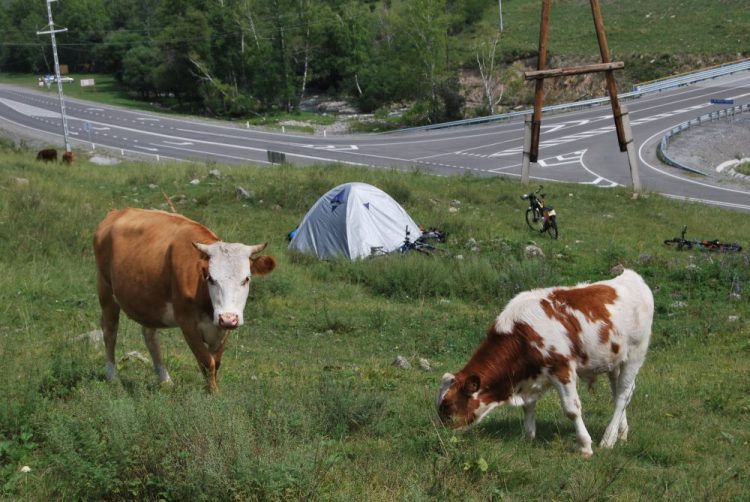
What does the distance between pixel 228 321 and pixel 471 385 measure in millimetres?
2200

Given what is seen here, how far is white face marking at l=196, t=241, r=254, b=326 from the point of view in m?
7.55

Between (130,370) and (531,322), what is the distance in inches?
181

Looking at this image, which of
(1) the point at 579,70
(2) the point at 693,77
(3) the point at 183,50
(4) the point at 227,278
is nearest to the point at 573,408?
(4) the point at 227,278

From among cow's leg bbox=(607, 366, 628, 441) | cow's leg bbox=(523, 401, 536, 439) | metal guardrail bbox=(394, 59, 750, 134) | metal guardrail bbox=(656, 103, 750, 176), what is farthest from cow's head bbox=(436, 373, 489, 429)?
metal guardrail bbox=(394, 59, 750, 134)

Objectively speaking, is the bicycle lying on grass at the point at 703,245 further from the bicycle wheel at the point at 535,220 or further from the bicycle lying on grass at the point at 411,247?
the bicycle lying on grass at the point at 411,247

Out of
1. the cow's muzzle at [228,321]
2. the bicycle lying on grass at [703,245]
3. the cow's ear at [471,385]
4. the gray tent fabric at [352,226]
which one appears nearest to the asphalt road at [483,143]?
the bicycle lying on grass at [703,245]

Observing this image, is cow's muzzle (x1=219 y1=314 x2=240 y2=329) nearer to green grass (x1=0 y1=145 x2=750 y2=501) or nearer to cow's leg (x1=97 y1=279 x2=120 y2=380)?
green grass (x1=0 y1=145 x2=750 y2=501)

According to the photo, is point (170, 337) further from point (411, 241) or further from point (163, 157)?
point (163, 157)

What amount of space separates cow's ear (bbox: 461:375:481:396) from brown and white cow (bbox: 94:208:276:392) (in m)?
2.07

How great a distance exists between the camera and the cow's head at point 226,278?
751cm

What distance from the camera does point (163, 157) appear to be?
151ft

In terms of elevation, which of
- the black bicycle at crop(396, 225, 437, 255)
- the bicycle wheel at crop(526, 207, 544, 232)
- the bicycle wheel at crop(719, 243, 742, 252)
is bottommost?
the bicycle wheel at crop(526, 207, 544, 232)

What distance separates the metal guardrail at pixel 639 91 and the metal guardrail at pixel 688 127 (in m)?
9.66

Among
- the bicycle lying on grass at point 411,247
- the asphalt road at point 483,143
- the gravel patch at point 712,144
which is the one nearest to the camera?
the bicycle lying on grass at point 411,247
